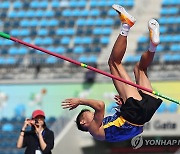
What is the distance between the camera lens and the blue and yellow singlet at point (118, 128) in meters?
6.72

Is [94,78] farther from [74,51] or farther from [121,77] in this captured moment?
[121,77]

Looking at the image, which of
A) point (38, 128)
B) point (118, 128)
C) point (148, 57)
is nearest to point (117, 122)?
point (118, 128)

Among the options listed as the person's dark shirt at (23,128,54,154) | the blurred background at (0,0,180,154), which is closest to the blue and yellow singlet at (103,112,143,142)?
the person's dark shirt at (23,128,54,154)

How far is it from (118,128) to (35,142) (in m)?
1.35

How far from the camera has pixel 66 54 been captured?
57.8 ft

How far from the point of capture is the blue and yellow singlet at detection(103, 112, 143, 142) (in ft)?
22.1

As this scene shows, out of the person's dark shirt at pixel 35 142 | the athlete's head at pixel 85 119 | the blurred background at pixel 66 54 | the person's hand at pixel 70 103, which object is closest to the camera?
the person's hand at pixel 70 103

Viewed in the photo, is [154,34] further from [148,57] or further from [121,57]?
[121,57]

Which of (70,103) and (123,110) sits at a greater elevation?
(70,103)

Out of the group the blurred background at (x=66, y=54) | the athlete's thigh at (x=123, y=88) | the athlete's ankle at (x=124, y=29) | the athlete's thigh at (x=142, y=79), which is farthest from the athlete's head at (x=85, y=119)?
the blurred background at (x=66, y=54)

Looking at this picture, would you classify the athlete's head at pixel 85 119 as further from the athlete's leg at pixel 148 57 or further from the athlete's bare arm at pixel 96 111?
the athlete's leg at pixel 148 57

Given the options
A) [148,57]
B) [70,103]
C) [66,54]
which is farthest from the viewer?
[66,54]

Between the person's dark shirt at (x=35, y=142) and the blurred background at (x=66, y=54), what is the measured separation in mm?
5826

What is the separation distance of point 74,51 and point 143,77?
10655mm
